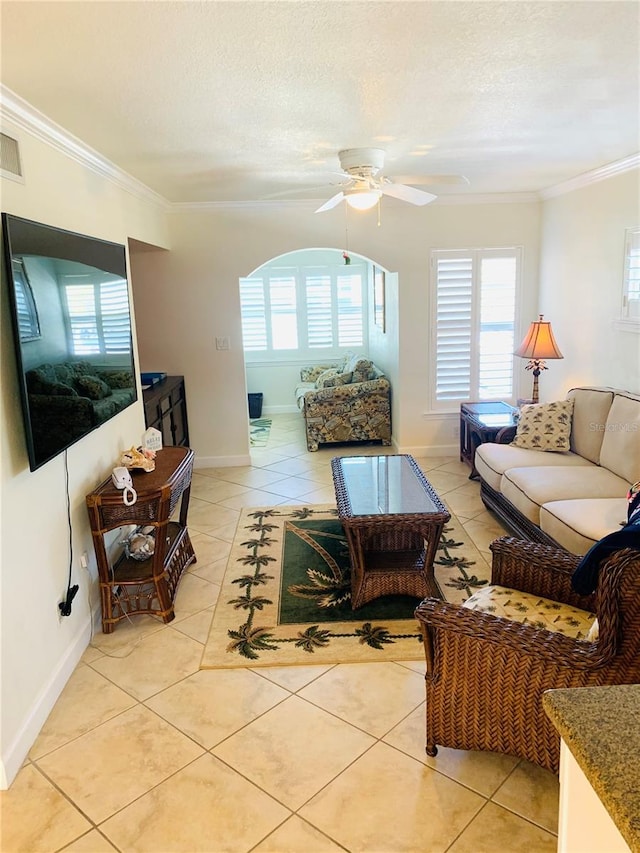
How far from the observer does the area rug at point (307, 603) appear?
2.88 metres

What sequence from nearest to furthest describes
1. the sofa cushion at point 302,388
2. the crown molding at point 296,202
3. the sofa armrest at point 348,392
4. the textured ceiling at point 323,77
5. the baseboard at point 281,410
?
the textured ceiling at point 323,77
the crown molding at point 296,202
the sofa armrest at point 348,392
the sofa cushion at point 302,388
the baseboard at point 281,410

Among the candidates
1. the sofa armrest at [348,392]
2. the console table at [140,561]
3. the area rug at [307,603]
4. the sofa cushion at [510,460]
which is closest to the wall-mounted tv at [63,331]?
the console table at [140,561]

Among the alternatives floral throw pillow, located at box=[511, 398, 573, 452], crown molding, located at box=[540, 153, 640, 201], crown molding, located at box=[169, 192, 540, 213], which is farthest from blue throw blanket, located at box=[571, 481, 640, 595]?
crown molding, located at box=[169, 192, 540, 213]

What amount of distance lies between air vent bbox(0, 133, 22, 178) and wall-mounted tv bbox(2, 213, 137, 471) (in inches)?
8.9

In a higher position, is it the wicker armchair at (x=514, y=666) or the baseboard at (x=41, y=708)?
the wicker armchair at (x=514, y=666)

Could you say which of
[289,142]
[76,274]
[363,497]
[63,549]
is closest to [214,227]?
[289,142]

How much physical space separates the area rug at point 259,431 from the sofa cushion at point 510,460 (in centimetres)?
316

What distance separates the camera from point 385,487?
3.65m

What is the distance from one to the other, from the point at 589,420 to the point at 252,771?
322 cm

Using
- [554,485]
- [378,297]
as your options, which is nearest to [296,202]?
[378,297]

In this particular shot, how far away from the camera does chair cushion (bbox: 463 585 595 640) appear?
2168mm

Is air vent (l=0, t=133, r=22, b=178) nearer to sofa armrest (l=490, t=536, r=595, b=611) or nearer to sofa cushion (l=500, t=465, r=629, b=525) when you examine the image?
sofa armrest (l=490, t=536, r=595, b=611)

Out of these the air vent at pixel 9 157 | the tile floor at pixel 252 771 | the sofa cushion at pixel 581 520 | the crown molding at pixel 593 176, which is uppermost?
the crown molding at pixel 593 176

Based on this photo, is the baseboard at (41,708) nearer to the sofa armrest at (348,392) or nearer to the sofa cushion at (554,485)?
the sofa cushion at (554,485)
